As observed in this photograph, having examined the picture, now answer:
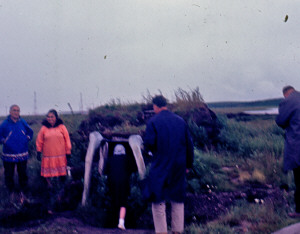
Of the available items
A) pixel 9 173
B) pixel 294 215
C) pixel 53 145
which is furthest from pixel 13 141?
pixel 294 215

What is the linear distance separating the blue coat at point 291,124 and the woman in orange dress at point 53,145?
15.2 ft

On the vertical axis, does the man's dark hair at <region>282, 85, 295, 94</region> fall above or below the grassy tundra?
above

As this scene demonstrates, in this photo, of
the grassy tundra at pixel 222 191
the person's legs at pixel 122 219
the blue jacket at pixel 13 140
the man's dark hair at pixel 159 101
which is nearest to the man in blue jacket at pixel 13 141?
the blue jacket at pixel 13 140

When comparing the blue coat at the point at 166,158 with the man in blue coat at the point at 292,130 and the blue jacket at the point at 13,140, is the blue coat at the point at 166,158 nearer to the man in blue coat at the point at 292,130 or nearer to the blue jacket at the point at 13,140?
the man in blue coat at the point at 292,130

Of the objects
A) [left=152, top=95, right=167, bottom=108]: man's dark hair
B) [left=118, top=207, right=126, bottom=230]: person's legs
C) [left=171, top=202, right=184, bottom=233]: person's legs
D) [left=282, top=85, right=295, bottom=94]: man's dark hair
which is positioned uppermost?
[left=282, top=85, right=295, bottom=94]: man's dark hair

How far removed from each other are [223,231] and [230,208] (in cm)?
176

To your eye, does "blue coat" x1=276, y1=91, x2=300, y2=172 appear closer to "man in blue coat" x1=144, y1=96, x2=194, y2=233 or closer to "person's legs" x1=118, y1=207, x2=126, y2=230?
"man in blue coat" x1=144, y1=96, x2=194, y2=233

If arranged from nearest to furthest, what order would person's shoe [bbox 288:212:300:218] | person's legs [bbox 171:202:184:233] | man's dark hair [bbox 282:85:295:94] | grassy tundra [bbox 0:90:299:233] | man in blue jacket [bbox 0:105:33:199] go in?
person's legs [bbox 171:202:184:233] < person's shoe [bbox 288:212:300:218] < grassy tundra [bbox 0:90:299:233] < man's dark hair [bbox 282:85:295:94] < man in blue jacket [bbox 0:105:33:199]

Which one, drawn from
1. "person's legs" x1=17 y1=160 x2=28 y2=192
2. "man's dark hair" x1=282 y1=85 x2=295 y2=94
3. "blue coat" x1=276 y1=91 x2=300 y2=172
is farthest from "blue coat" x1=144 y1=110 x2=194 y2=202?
"person's legs" x1=17 y1=160 x2=28 y2=192

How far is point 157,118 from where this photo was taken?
5.65 metres

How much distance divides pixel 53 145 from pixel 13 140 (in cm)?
93

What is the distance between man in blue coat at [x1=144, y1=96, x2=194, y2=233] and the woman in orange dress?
364cm

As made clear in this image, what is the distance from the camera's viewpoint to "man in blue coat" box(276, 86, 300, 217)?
21.0ft

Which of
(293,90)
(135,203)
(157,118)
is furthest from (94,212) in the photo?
(293,90)
